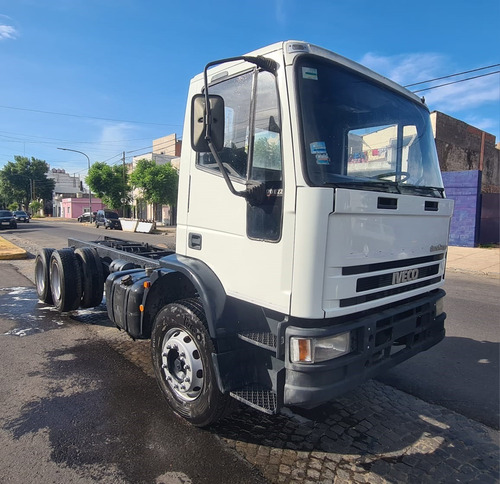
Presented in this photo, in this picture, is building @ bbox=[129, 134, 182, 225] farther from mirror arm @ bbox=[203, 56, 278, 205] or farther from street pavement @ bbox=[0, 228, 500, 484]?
mirror arm @ bbox=[203, 56, 278, 205]

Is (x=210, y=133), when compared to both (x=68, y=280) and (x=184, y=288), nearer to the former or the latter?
(x=184, y=288)

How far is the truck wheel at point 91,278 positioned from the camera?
588 centimetres

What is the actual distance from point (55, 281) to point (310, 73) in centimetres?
551

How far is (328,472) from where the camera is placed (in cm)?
255

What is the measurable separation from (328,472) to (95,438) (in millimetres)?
1728

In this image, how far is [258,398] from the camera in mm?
2514

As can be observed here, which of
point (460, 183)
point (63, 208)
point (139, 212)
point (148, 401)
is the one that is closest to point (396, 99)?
point (148, 401)

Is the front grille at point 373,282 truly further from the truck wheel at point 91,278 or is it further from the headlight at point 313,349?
the truck wheel at point 91,278

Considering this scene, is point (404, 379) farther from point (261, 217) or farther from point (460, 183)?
point (460, 183)

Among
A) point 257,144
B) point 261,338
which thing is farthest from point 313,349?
point 257,144

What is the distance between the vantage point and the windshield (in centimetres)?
246

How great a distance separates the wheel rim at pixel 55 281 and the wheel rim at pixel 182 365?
352 cm

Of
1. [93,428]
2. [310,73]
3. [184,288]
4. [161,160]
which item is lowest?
[93,428]

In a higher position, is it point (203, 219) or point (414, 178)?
point (414, 178)
